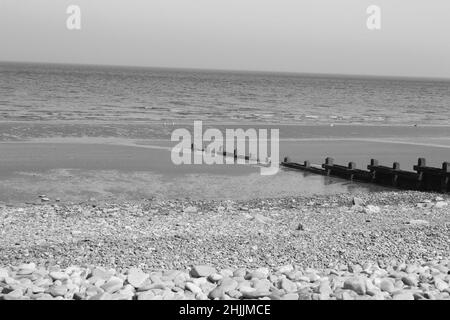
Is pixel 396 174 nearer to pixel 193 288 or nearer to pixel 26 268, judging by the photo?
pixel 193 288

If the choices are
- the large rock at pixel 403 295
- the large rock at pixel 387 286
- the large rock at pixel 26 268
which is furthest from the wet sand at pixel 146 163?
the large rock at pixel 403 295

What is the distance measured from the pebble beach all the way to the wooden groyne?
11.5ft

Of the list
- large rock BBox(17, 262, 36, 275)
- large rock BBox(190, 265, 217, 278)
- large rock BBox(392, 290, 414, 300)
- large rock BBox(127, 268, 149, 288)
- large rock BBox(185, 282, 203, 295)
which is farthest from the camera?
large rock BBox(17, 262, 36, 275)

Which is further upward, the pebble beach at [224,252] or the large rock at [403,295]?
the large rock at [403,295]

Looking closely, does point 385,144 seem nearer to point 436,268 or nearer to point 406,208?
point 406,208

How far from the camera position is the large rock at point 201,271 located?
26.4 ft

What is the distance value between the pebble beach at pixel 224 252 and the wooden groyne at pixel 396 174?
11.5ft

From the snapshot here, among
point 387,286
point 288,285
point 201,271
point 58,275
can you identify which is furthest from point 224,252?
point 387,286

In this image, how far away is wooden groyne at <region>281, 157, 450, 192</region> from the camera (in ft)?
58.6

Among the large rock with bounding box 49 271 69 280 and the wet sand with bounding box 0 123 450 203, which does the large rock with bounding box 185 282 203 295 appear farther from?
the wet sand with bounding box 0 123 450 203

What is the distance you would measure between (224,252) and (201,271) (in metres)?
1.25

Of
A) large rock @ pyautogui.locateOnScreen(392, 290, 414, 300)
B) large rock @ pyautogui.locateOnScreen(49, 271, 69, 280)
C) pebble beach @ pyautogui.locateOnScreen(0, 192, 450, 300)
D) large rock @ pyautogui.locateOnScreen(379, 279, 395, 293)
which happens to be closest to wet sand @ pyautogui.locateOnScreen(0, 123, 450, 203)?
pebble beach @ pyautogui.locateOnScreen(0, 192, 450, 300)

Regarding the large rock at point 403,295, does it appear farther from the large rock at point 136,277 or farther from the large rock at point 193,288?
the large rock at point 136,277

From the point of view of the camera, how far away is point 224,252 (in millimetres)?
9328
